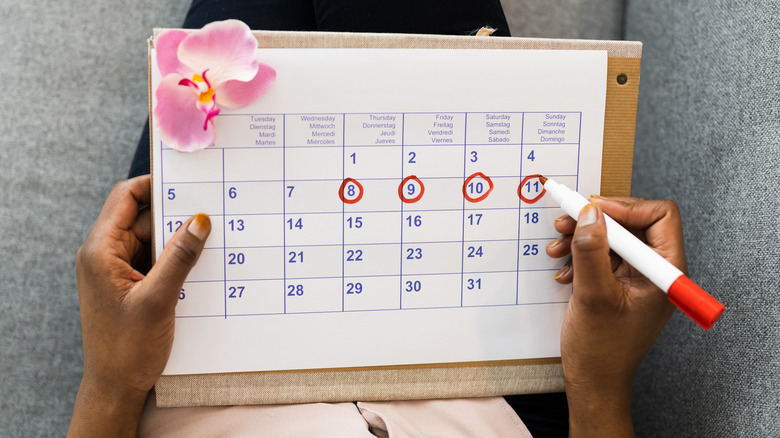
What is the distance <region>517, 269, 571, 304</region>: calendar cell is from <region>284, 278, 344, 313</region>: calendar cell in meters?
0.19

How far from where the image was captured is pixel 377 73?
1.60ft

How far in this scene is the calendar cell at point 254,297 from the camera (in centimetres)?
50

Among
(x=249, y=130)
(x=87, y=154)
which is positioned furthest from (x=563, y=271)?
(x=87, y=154)

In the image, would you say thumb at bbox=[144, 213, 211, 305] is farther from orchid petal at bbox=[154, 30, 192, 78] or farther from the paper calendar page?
orchid petal at bbox=[154, 30, 192, 78]

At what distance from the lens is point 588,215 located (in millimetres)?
444

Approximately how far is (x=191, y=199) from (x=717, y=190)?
617 mm

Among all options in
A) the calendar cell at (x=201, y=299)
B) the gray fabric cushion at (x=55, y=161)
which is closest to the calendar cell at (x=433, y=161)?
the calendar cell at (x=201, y=299)

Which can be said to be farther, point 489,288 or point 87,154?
point 87,154

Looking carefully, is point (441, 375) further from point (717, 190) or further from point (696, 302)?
point (717, 190)

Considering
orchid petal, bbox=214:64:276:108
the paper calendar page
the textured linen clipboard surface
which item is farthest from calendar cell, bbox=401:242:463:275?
orchid petal, bbox=214:64:276:108

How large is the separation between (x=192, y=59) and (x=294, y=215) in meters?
0.17

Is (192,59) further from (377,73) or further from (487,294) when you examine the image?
(487,294)

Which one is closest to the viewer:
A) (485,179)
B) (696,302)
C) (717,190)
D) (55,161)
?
(696,302)

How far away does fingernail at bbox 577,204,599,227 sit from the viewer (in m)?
0.44
